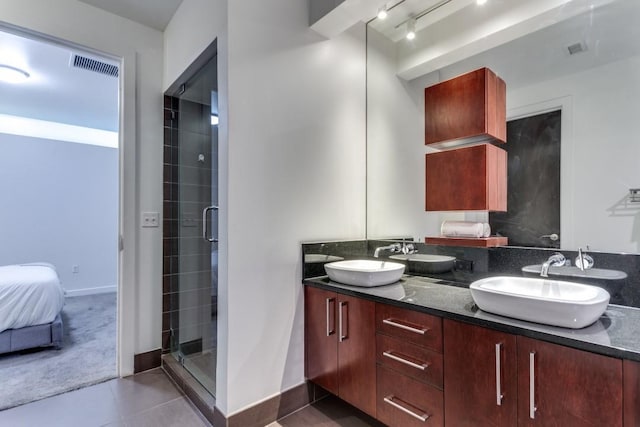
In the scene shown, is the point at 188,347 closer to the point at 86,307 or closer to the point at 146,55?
the point at 146,55

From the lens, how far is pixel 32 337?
2721 millimetres

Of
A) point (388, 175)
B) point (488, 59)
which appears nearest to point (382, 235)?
point (388, 175)

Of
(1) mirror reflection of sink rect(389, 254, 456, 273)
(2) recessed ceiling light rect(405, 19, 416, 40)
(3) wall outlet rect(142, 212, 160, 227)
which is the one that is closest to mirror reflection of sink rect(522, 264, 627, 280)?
(1) mirror reflection of sink rect(389, 254, 456, 273)

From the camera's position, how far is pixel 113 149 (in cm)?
529

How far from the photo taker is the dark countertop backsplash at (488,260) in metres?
1.30

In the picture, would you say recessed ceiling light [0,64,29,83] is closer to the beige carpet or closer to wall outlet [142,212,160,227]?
wall outlet [142,212,160,227]

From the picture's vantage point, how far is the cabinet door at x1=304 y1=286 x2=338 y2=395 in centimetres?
179

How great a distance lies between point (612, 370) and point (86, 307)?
5303 millimetres

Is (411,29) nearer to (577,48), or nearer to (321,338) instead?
(577,48)

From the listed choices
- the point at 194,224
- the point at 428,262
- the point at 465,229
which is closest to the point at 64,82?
the point at 194,224

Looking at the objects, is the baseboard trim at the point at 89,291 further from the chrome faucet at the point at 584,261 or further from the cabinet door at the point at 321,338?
the chrome faucet at the point at 584,261

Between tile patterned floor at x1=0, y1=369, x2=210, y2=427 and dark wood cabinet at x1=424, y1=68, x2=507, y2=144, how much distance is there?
2.20m

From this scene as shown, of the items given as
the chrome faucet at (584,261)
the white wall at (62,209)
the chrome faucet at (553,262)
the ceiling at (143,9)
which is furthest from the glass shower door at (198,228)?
the white wall at (62,209)

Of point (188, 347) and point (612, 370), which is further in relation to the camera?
point (188, 347)
